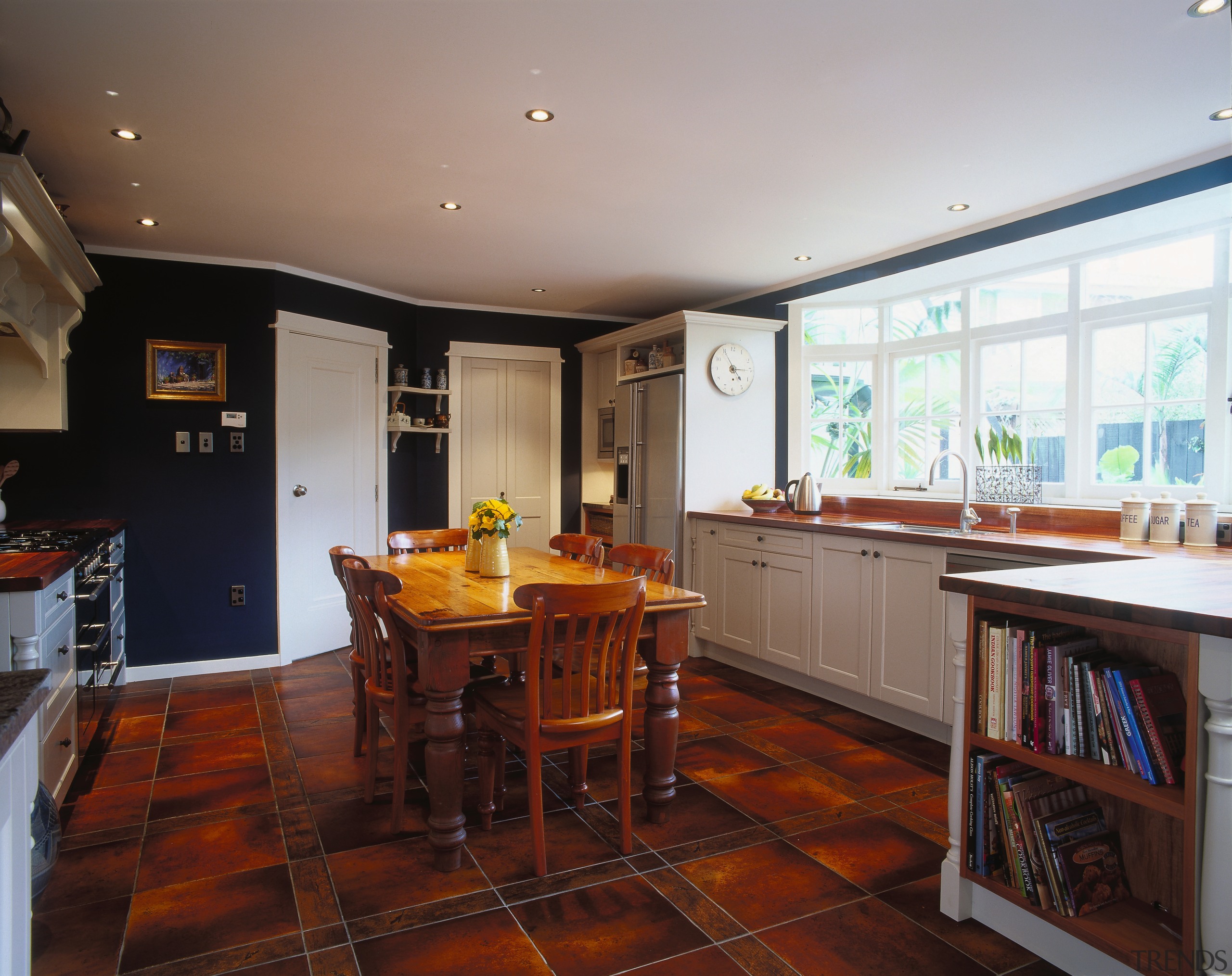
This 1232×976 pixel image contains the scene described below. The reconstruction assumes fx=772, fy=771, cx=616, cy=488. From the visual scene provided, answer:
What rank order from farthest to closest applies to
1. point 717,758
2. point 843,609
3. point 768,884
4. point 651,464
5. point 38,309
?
point 651,464 → point 843,609 → point 38,309 → point 717,758 → point 768,884

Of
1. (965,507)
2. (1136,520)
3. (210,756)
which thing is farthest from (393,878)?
(1136,520)

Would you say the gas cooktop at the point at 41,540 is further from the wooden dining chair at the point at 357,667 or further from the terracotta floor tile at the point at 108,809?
the wooden dining chair at the point at 357,667

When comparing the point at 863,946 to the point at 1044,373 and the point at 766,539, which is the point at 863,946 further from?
the point at 1044,373

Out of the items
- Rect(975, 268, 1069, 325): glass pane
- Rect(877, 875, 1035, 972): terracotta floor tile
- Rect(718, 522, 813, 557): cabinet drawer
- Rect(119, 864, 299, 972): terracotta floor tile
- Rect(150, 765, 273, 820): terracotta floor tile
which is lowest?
Rect(150, 765, 273, 820): terracotta floor tile

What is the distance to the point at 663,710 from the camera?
2697 mm

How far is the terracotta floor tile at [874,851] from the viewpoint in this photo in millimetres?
2324

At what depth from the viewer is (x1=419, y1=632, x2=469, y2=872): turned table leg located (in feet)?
7.61

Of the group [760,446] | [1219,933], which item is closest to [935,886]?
[1219,933]

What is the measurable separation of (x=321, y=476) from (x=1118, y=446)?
4609mm

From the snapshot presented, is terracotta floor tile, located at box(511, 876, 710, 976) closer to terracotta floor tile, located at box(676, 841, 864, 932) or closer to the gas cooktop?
terracotta floor tile, located at box(676, 841, 864, 932)

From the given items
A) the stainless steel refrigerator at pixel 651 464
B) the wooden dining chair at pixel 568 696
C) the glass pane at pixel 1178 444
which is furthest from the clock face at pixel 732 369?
the wooden dining chair at pixel 568 696

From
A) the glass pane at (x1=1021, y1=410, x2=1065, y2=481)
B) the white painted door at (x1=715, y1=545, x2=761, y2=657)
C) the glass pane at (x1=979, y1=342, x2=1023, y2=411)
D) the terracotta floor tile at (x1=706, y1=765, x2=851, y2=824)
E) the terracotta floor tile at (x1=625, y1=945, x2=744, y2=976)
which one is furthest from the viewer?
the white painted door at (x1=715, y1=545, x2=761, y2=657)

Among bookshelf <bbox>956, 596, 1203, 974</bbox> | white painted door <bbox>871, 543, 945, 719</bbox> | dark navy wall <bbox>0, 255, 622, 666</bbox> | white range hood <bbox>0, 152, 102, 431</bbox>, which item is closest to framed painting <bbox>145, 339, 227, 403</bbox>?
dark navy wall <bbox>0, 255, 622, 666</bbox>

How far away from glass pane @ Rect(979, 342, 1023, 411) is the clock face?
1.45 meters
